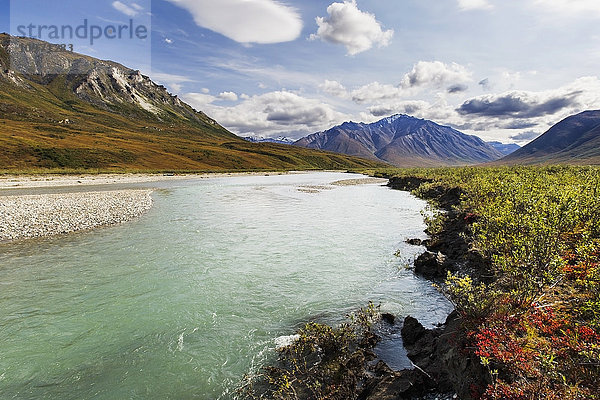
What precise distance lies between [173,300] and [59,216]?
26977 mm

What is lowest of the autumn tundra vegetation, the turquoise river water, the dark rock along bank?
the turquoise river water

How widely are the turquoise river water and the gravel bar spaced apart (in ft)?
11.5

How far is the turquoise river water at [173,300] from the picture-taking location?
10.1m

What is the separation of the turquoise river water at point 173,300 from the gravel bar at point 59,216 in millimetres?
3497

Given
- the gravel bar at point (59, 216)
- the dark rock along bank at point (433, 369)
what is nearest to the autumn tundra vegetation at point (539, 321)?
the dark rock along bank at point (433, 369)

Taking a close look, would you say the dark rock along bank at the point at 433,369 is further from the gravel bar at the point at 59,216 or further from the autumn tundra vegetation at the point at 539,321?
the gravel bar at the point at 59,216

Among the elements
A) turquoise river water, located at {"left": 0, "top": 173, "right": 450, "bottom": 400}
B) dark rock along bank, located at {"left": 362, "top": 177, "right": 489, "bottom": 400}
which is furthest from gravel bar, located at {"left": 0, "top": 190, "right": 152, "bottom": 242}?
dark rock along bank, located at {"left": 362, "top": 177, "right": 489, "bottom": 400}

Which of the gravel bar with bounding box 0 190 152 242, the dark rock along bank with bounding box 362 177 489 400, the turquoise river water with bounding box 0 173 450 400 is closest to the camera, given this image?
the dark rock along bank with bounding box 362 177 489 400

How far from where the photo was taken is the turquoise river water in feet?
33.3

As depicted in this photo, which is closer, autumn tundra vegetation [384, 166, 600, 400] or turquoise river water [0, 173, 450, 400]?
autumn tundra vegetation [384, 166, 600, 400]

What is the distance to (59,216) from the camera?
1300 inches

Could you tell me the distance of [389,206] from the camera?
48.4 meters

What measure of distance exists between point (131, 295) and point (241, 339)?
23.8 ft

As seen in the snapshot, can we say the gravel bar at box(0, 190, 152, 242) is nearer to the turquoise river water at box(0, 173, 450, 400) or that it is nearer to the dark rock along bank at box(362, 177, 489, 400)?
the turquoise river water at box(0, 173, 450, 400)
